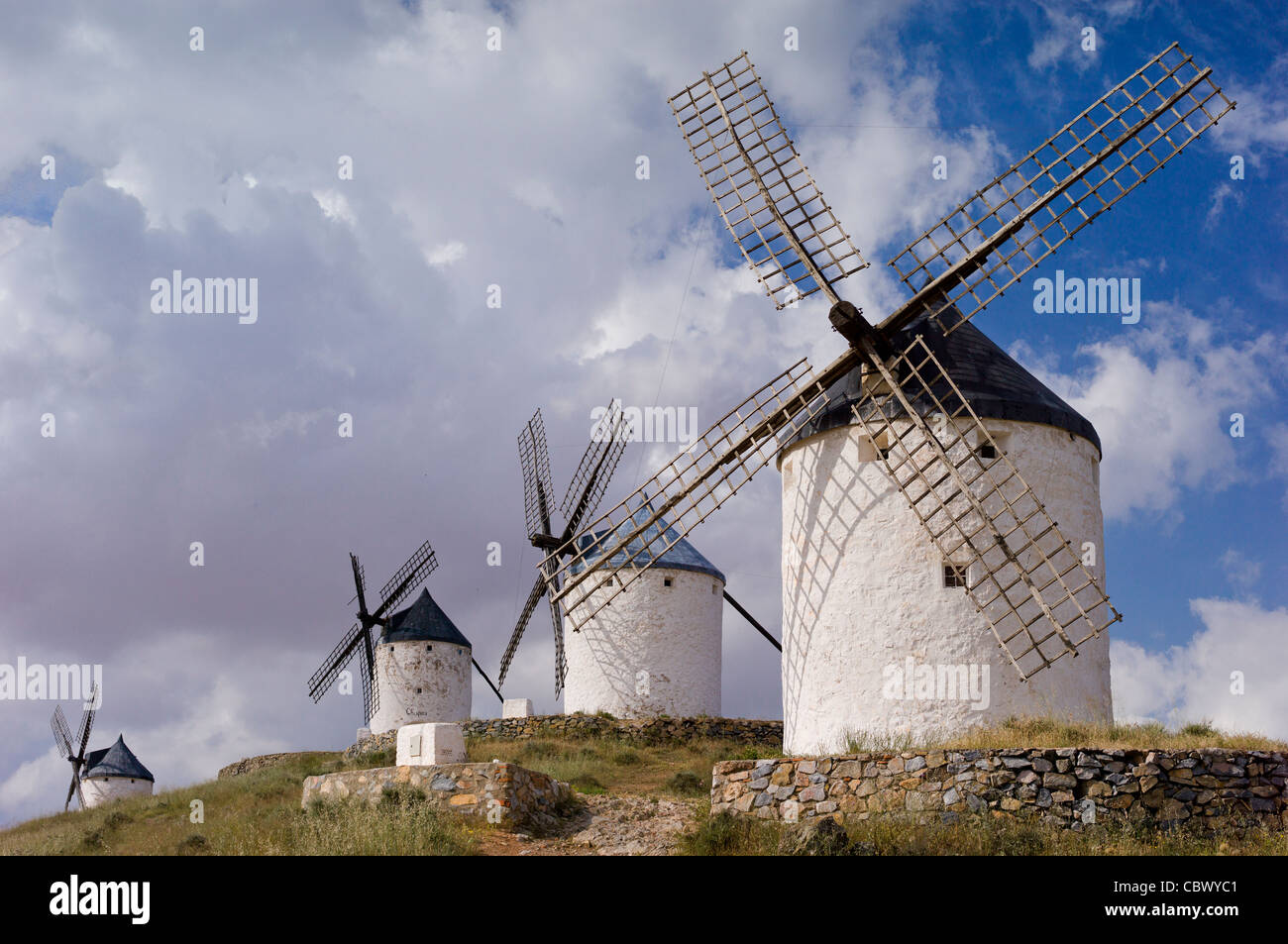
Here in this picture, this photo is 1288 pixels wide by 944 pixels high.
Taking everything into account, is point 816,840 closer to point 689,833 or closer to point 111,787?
point 689,833

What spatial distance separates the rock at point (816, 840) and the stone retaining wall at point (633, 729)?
12.1m

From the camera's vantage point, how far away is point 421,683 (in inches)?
1073

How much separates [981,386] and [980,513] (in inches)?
64.9

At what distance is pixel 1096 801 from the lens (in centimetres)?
1093

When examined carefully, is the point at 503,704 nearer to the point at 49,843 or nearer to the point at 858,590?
the point at 49,843

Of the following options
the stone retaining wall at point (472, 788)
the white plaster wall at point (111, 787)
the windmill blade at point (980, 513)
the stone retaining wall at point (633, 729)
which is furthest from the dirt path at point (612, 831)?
the white plaster wall at point (111, 787)

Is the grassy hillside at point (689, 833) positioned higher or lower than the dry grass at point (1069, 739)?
lower

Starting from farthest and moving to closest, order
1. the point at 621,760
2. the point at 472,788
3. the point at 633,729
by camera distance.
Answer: the point at 633,729 < the point at 621,760 < the point at 472,788

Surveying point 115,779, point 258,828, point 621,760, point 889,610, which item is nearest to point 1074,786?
point 889,610

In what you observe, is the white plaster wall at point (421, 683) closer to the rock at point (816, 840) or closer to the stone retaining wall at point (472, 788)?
the stone retaining wall at point (472, 788)

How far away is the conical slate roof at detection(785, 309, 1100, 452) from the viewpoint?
44.1 ft

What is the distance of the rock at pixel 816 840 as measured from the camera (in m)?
9.52

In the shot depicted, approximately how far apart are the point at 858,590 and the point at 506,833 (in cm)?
462
